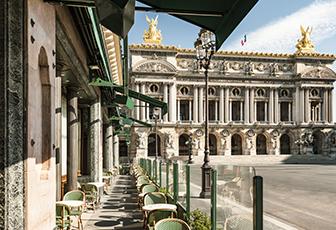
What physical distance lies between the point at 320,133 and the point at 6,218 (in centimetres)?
7371

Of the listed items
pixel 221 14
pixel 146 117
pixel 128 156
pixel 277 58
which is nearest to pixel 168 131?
pixel 146 117

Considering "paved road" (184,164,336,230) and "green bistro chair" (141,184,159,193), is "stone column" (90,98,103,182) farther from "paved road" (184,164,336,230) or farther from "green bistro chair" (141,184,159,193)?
"paved road" (184,164,336,230)

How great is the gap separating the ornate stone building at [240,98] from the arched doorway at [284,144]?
Answer: 130 millimetres

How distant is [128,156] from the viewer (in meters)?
58.8

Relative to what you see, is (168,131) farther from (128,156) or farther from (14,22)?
(14,22)

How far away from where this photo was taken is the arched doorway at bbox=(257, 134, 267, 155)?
223ft

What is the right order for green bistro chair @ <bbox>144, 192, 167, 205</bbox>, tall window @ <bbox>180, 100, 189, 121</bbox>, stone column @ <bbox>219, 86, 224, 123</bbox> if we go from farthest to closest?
tall window @ <bbox>180, 100, 189, 121</bbox>, stone column @ <bbox>219, 86, 224, 123</bbox>, green bistro chair @ <bbox>144, 192, 167, 205</bbox>

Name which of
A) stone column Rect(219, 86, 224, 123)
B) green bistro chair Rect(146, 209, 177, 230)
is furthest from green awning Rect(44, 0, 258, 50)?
stone column Rect(219, 86, 224, 123)

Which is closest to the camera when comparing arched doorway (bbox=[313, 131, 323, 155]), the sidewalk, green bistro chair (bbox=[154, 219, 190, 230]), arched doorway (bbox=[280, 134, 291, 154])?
green bistro chair (bbox=[154, 219, 190, 230])

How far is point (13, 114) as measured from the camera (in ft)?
11.4

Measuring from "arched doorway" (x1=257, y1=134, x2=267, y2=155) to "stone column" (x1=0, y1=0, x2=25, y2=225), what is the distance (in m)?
68.7

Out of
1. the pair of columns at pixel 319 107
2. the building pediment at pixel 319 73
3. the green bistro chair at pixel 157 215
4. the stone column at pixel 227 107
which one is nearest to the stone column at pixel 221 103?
the stone column at pixel 227 107

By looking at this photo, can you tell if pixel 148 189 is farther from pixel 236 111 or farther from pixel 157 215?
pixel 236 111

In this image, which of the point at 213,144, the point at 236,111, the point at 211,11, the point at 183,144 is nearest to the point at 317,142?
the point at 236,111
